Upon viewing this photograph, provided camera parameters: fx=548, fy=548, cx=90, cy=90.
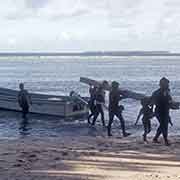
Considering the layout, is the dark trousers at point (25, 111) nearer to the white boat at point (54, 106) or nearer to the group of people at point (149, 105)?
the white boat at point (54, 106)

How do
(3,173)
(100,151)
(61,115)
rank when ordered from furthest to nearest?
(61,115) → (100,151) → (3,173)

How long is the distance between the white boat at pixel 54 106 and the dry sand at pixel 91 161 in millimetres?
10285

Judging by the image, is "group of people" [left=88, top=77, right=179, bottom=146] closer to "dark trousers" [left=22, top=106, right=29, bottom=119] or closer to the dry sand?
the dry sand

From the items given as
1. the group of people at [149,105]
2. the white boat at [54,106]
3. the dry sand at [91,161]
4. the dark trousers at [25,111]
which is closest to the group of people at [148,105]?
the group of people at [149,105]

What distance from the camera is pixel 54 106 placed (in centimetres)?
2788

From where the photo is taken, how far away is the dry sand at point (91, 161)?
11.1 m

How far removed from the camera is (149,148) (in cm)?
1519

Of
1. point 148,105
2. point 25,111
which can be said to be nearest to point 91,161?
point 148,105

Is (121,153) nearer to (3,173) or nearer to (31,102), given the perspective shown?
(3,173)

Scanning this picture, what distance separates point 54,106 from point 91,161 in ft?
49.9

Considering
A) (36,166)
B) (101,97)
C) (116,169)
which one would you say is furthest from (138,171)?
(101,97)

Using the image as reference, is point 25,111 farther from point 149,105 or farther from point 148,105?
point 149,105

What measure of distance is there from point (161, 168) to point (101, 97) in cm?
898

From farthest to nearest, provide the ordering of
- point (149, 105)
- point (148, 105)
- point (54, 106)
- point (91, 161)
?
point (54, 106)
point (148, 105)
point (149, 105)
point (91, 161)
